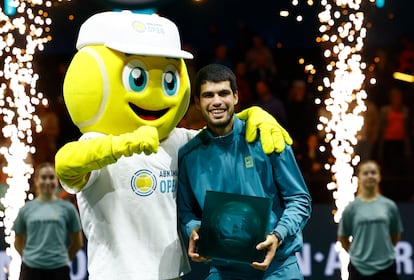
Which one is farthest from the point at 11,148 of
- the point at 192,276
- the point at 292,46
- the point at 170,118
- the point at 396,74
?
the point at 170,118

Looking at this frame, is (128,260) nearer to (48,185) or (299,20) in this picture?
(48,185)

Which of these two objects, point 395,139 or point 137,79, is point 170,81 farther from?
point 395,139

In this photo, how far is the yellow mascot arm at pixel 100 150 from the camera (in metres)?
4.83

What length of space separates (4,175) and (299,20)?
346 centimetres

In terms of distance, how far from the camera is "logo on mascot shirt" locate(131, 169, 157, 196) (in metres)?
5.16

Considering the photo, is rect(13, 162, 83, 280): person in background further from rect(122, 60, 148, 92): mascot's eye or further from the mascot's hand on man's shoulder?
the mascot's hand on man's shoulder

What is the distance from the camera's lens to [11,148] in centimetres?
977

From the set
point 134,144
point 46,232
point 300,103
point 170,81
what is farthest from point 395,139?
point 134,144

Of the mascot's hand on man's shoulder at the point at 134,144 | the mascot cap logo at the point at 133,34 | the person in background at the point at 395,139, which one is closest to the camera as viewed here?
the mascot's hand on man's shoulder at the point at 134,144

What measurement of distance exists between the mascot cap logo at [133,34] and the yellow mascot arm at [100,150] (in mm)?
433

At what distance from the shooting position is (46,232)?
8.30 metres

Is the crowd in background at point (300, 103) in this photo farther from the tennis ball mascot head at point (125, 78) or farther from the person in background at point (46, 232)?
the tennis ball mascot head at point (125, 78)

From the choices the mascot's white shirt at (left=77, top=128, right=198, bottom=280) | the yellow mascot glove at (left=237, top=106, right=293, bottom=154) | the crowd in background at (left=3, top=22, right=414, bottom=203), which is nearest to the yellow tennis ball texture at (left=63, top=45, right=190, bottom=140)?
the mascot's white shirt at (left=77, top=128, right=198, bottom=280)

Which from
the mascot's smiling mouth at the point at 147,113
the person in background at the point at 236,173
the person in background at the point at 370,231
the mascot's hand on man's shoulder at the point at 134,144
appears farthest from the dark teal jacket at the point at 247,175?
the person in background at the point at 370,231
